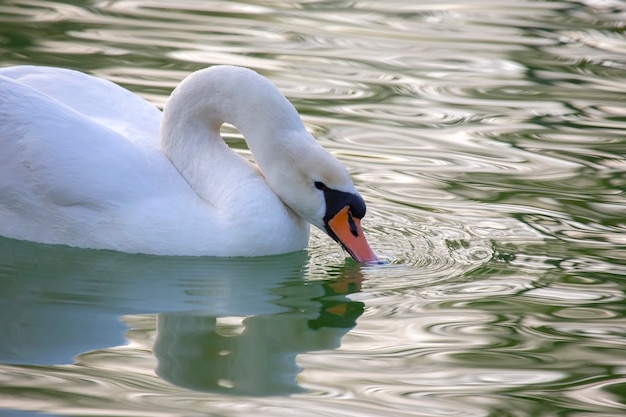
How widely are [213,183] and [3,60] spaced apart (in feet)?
13.9

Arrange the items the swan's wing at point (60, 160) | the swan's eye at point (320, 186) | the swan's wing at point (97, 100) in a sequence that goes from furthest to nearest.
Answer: the swan's wing at point (97, 100)
the swan's eye at point (320, 186)
the swan's wing at point (60, 160)

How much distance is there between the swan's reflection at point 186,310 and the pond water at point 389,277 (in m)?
0.01

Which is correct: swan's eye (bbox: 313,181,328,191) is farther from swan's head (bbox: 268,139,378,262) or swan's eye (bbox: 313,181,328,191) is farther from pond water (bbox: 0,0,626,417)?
pond water (bbox: 0,0,626,417)

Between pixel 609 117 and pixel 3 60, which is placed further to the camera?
pixel 3 60

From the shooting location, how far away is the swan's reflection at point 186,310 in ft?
16.1

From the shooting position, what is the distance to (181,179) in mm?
6410

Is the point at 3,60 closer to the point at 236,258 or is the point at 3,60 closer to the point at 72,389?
the point at 236,258

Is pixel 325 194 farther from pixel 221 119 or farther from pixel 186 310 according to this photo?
pixel 186 310

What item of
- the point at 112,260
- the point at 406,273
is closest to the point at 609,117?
the point at 406,273

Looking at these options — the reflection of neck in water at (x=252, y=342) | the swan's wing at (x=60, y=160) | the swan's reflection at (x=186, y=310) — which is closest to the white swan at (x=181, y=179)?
the swan's wing at (x=60, y=160)

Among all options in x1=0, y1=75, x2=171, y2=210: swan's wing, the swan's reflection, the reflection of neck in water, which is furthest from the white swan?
the reflection of neck in water

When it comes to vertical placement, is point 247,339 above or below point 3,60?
below

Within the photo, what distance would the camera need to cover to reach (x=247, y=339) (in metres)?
5.22

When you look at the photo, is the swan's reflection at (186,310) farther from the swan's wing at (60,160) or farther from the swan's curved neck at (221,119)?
the swan's curved neck at (221,119)
